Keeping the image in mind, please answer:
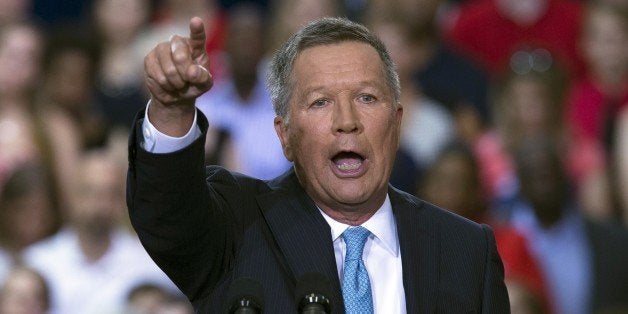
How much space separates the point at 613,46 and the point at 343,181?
11.7 ft

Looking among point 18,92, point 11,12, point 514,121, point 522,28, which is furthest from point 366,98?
point 11,12

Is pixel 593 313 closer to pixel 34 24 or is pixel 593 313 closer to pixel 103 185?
pixel 103 185

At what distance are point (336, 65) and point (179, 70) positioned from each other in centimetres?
46

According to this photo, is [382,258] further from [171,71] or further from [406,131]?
[406,131]

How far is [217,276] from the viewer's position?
221 centimetres

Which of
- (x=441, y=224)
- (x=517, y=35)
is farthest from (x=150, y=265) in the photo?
(x=441, y=224)

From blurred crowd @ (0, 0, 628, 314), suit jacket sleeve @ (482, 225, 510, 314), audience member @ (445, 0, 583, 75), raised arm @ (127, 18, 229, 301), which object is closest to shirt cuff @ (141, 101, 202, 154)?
raised arm @ (127, 18, 229, 301)

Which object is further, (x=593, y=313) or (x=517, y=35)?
(x=517, y=35)

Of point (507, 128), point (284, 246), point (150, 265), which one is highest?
point (284, 246)

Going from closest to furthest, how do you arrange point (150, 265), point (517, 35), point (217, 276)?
point (217, 276), point (150, 265), point (517, 35)

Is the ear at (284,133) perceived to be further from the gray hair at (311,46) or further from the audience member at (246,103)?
the audience member at (246,103)

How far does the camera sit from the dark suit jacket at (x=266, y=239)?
2.06 m

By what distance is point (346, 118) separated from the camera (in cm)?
228

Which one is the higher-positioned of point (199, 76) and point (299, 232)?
point (199, 76)
